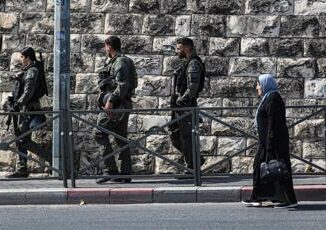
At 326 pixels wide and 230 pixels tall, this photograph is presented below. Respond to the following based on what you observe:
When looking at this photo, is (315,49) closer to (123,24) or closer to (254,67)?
(254,67)

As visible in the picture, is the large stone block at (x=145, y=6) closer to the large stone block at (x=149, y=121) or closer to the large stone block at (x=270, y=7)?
the large stone block at (x=270, y=7)

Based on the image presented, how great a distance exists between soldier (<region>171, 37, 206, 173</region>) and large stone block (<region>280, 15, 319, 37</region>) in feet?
6.37

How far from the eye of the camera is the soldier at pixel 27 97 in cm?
1253

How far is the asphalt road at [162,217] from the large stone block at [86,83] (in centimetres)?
282

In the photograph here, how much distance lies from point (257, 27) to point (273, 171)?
12.3 feet

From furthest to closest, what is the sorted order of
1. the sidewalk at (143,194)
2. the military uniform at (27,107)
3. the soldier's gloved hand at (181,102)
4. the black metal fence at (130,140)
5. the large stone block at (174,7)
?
the large stone block at (174,7), the military uniform at (27,107), the soldier's gloved hand at (181,102), the black metal fence at (130,140), the sidewalk at (143,194)

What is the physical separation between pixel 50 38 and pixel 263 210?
4.90 meters

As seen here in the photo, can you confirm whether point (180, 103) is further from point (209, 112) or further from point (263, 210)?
point (263, 210)

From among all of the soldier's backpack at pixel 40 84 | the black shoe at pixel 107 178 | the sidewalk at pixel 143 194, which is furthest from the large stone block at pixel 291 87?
the soldier's backpack at pixel 40 84

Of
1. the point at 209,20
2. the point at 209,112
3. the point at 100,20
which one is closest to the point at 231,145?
the point at 209,112

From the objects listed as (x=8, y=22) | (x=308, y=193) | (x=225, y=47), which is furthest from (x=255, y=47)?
(x=8, y=22)

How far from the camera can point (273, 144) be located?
10445 mm

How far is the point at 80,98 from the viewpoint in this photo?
44.7ft

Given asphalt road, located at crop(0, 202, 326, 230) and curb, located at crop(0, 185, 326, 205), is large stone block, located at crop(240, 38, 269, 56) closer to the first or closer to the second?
curb, located at crop(0, 185, 326, 205)
